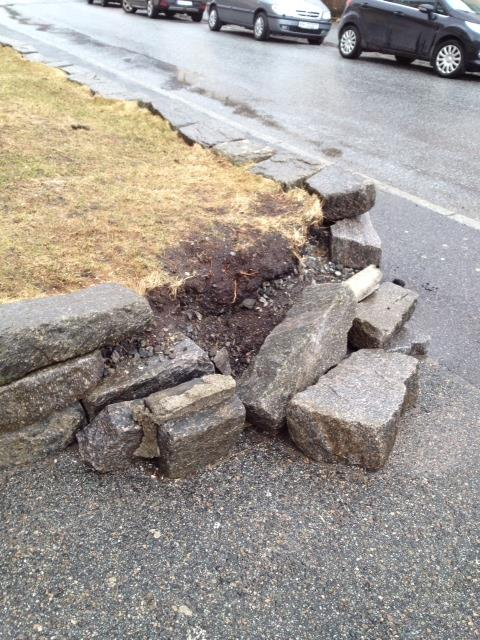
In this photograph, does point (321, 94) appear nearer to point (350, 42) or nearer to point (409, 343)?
point (350, 42)

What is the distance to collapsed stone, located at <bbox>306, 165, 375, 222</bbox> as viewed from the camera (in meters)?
4.07

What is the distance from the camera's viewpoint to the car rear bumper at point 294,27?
14.2 meters

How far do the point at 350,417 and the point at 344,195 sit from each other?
1.99m

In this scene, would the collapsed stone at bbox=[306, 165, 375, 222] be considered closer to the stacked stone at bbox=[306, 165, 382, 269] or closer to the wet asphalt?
the stacked stone at bbox=[306, 165, 382, 269]

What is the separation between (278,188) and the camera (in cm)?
445

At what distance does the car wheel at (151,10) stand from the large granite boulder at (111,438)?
1859 centimetres

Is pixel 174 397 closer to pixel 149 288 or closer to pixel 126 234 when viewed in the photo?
pixel 149 288

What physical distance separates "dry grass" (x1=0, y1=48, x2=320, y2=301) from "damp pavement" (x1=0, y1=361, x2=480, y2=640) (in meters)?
1.10

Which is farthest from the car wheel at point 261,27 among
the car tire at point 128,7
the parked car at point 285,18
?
the car tire at point 128,7

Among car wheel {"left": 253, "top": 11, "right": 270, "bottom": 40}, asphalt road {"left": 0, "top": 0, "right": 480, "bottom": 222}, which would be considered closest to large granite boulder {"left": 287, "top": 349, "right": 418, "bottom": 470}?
asphalt road {"left": 0, "top": 0, "right": 480, "bottom": 222}

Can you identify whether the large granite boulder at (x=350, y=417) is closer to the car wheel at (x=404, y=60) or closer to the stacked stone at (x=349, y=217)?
the stacked stone at (x=349, y=217)

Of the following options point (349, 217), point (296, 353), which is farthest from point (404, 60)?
point (296, 353)

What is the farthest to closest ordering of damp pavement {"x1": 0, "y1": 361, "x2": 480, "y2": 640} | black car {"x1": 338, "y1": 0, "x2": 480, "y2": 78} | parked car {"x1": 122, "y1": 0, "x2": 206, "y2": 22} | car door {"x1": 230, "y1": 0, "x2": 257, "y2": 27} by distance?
→ parked car {"x1": 122, "y1": 0, "x2": 206, "y2": 22}, car door {"x1": 230, "y1": 0, "x2": 257, "y2": 27}, black car {"x1": 338, "y1": 0, "x2": 480, "y2": 78}, damp pavement {"x1": 0, "y1": 361, "x2": 480, "y2": 640}

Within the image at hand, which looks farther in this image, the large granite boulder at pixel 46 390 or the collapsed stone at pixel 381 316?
the collapsed stone at pixel 381 316
